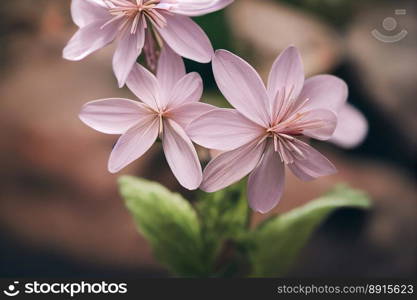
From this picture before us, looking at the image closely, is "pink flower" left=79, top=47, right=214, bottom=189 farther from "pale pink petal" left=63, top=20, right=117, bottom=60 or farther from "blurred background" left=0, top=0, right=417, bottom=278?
"blurred background" left=0, top=0, right=417, bottom=278

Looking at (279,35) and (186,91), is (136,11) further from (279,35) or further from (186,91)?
(279,35)

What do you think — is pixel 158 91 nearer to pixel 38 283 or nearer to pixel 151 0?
pixel 151 0

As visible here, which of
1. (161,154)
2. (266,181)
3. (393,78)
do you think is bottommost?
(266,181)

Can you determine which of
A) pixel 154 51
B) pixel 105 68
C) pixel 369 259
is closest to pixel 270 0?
pixel 105 68

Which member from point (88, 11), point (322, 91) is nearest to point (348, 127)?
point (322, 91)

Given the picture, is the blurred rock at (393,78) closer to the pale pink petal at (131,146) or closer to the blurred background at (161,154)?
the blurred background at (161,154)

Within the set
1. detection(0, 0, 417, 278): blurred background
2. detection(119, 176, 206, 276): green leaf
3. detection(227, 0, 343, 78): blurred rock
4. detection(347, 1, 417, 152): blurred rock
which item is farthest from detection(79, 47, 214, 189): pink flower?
detection(347, 1, 417, 152): blurred rock
